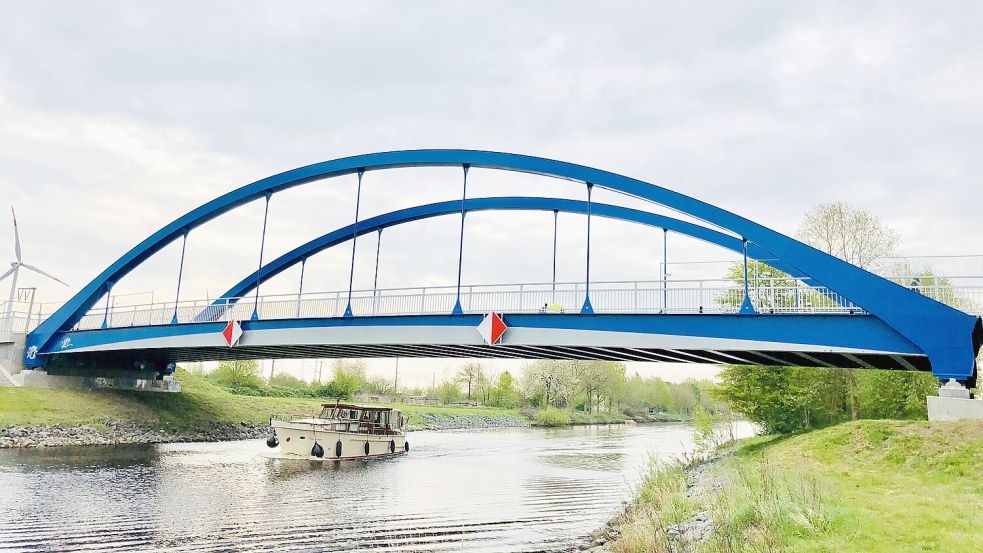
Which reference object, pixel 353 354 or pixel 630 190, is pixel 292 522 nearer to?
pixel 630 190

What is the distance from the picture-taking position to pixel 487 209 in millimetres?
29938

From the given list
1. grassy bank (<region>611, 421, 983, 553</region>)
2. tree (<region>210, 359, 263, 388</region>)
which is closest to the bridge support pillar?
grassy bank (<region>611, 421, 983, 553</region>)

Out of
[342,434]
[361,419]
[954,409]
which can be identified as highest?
[954,409]

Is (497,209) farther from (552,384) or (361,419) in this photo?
(552,384)

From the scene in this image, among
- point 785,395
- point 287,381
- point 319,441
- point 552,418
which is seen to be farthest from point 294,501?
point 287,381

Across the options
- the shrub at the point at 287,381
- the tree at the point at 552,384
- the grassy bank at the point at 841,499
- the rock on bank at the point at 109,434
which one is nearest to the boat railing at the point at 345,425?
the rock on bank at the point at 109,434

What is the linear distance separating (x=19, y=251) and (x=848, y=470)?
47.3m

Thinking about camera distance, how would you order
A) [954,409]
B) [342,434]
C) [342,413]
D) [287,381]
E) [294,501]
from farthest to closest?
[287,381] < [342,413] < [342,434] < [294,501] < [954,409]

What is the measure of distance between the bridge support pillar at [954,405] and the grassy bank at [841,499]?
810 millimetres

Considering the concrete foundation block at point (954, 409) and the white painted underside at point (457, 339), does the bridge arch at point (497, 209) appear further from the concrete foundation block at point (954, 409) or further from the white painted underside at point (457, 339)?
the concrete foundation block at point (954, 409)

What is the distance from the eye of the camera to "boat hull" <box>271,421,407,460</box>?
28.6 meters

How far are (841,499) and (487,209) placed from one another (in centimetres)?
2140

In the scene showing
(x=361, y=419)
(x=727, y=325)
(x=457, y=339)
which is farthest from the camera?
(x=361, y=419)

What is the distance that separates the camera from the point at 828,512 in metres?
8.95
